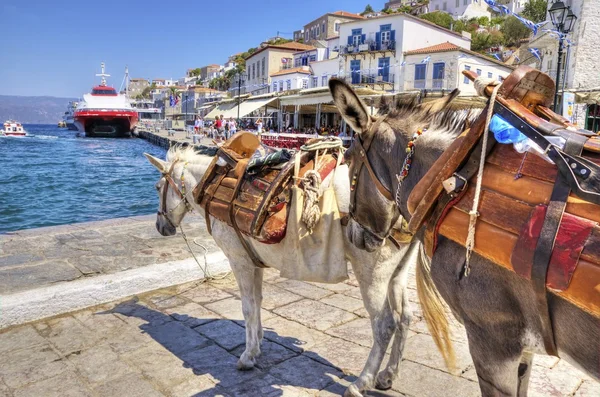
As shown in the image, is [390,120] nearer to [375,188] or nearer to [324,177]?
[375,188]

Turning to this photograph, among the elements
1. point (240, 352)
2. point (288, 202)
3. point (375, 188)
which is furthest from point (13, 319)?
point (375, 188)

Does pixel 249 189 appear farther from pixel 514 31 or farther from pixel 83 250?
pixel 514 31

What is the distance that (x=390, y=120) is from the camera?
2.07m

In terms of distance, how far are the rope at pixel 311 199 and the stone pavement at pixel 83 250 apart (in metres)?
3.01

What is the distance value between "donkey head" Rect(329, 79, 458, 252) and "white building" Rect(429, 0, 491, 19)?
82.9m

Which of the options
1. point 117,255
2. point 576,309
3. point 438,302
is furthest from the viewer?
point 117,255

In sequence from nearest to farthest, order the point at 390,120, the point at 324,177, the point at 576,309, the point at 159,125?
the point at 576,309 → the point at 390,120 → the point at 324,177 → the point at 159,125

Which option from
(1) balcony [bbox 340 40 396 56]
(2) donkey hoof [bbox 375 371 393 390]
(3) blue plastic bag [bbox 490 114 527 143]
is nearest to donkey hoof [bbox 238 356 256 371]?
(2) donkey hoof [bbox 375 371 393 390]

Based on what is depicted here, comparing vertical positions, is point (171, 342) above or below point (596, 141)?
below

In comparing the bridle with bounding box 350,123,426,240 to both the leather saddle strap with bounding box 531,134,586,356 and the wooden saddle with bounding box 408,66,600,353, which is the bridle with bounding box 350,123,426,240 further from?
the leather saddle strap with bounding box 531,134,586,356

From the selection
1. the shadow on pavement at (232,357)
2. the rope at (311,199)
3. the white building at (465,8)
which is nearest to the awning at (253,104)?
the shadow on pavement at (232,357)

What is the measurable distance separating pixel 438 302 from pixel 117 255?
4106mm

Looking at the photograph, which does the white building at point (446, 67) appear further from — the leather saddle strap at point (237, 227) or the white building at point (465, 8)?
the white building at point (465, 8)

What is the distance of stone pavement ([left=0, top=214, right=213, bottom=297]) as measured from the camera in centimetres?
450
